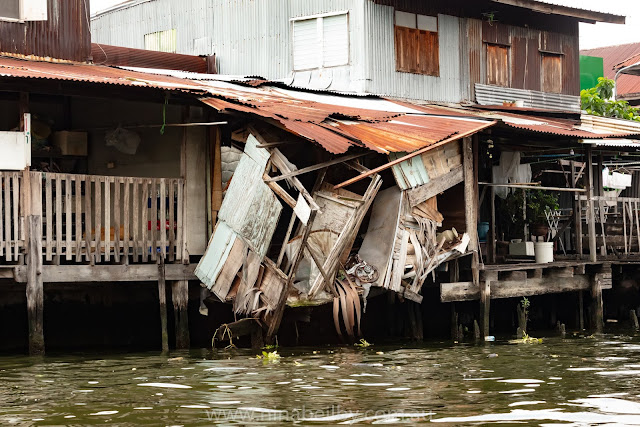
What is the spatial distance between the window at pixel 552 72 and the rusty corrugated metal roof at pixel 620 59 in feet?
53.8

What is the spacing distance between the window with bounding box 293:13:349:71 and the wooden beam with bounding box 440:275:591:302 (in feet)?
21.4

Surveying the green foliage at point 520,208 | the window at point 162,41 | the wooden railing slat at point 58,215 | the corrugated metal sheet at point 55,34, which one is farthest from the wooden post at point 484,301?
the window at point 162,41

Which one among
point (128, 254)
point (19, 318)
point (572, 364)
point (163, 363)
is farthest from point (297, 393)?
point (19, 318)

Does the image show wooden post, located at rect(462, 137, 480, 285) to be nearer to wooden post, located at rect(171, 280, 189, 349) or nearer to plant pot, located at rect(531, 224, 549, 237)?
plant pot, located at rect(531, 224, 549, 237)

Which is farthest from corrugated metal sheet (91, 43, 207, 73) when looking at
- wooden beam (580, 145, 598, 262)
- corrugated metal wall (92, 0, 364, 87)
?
wooden beam (580, 145, 598, 262)

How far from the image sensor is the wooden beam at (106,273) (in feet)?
44.4

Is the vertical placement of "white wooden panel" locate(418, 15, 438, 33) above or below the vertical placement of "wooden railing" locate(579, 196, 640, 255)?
above

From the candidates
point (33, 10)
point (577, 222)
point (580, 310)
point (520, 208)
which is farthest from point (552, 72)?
point (33, 10)

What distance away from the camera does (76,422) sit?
27.5ft

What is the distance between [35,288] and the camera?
13.3m

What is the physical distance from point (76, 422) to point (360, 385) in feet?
10.3

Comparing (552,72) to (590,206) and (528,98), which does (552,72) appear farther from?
(590,206)

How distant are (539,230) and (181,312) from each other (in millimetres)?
8276

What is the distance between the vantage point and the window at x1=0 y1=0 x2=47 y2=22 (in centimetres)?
1630
